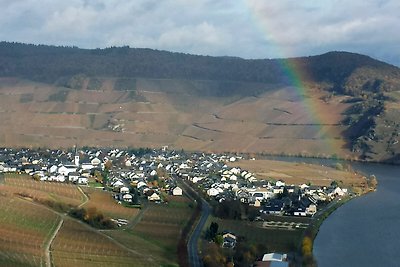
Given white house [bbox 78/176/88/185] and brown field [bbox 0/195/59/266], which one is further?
white house [bbox 78/176/88/185]

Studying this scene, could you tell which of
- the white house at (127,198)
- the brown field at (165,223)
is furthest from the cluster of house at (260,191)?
the white house at (127,198)

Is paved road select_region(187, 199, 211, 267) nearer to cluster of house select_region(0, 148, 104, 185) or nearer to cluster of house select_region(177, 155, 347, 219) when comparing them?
cluster of house select_region(177, 155, 347, 219)

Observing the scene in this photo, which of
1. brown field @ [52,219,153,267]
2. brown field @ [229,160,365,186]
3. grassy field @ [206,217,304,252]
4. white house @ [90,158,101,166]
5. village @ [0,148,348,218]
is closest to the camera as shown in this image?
brown field @ [52,219,153,267]

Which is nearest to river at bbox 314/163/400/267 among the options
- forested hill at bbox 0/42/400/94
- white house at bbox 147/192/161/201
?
white house at bbox 147/192/161/201

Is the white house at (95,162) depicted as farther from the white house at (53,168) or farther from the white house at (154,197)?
the white house at (154,197)

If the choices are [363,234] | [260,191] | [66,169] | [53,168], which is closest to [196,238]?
[363,234]
